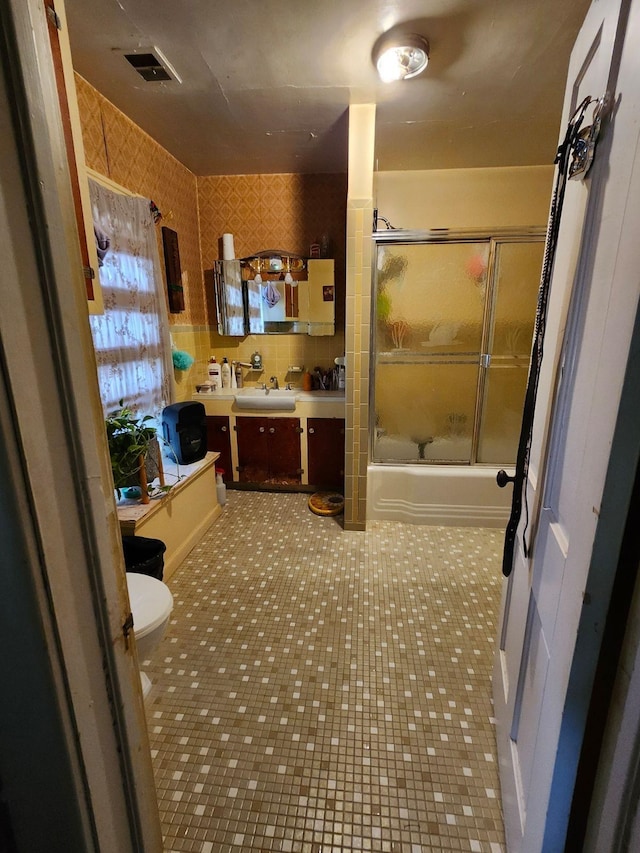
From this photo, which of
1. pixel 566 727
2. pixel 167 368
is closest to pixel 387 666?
pixel 566 727

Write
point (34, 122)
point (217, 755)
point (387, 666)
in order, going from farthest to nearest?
point (387, 666) → point (217, 755) → point (34, 122)

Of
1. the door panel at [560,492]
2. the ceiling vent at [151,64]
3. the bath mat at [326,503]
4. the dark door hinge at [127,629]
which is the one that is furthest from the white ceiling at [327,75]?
the bath mat at [326,503]

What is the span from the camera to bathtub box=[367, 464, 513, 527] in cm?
274

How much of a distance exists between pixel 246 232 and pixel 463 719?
353cm

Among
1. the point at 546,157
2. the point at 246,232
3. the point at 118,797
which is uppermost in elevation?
the point at 546,157

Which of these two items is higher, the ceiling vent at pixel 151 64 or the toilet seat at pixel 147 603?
the ceiling vent at pixel 151 64

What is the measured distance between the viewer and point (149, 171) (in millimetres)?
2531

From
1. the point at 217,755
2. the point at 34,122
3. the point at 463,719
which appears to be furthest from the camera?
the point at 463,719

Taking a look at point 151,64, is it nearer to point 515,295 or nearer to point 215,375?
point 215,375

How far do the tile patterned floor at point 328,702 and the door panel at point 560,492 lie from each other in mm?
258

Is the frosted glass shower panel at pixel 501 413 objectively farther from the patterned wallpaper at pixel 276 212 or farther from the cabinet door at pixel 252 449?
the cabinet door at pixel 252 449

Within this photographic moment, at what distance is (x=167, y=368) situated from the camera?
2.67 metres

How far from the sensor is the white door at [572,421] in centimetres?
60

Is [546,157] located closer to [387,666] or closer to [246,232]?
[246,232]
